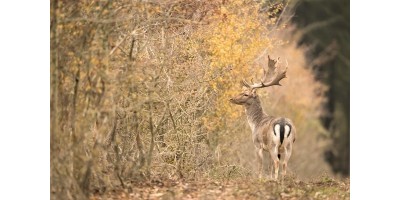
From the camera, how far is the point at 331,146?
28.5 metres

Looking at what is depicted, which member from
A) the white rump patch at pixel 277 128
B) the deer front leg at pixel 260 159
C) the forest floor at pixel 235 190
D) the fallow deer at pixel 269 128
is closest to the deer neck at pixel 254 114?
the fallow deer at pixel 269 128

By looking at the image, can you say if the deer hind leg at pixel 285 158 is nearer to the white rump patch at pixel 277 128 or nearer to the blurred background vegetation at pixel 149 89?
the white rump patch at pixel 277 128

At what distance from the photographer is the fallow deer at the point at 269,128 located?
12.4m

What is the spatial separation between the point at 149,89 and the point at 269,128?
2231mm

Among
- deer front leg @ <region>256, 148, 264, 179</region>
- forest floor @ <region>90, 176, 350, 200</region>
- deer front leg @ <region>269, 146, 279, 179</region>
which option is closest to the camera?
forest floor @ <region>90, 176, 350, 200</region>

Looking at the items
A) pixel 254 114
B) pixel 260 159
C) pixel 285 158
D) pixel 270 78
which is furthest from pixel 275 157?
pixel 270 78

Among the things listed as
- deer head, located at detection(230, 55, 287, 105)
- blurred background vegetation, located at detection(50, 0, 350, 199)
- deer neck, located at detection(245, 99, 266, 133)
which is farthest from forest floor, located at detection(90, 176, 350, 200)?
deer head, located at detection(230, 55, 287, 105)

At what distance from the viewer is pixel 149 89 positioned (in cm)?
1113

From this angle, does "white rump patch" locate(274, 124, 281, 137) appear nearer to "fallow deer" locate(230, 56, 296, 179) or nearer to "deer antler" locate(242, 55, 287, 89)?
"fallow deer" locate(230, 56, 296, 179)

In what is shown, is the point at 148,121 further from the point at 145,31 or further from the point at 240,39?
the point at 240,39

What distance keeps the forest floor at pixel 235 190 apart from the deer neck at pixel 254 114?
1.40m

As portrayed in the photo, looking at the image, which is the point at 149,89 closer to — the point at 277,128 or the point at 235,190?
the point at 235,190

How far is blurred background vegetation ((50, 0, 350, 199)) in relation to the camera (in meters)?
10.2
